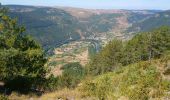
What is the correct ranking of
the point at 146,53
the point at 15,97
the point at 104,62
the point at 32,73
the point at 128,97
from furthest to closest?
the point at 104,62 → the point at 146,53 → the point at 32,73 → the point at 15,97 → the point at 128,97

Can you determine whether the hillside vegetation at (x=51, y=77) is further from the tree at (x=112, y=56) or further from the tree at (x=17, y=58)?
the tree at (x=112, y=56)

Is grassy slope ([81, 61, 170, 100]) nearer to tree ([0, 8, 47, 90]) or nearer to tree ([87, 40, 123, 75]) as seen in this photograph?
tree ([0, 8, 47, 90])

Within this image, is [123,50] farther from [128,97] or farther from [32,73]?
[128,97]

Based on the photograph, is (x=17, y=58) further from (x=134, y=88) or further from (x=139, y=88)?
(x=139, y=88)

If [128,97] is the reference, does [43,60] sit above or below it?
below

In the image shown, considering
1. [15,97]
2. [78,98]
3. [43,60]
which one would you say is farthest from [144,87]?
[43,60]

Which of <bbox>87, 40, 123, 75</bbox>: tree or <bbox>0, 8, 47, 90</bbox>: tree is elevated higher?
<bbox>0, 8, 47, 90</bbox>: tree

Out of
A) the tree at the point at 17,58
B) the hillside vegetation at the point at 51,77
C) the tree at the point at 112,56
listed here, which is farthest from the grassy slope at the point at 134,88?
the tree at the point at 112,56

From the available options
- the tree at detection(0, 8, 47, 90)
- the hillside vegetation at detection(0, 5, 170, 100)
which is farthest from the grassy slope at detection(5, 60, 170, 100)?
the tree at detection(0, 8, 47, 90)

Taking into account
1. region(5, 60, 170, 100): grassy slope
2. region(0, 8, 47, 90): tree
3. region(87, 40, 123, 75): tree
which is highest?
region(5, 60, 170, 100): grassy slope
